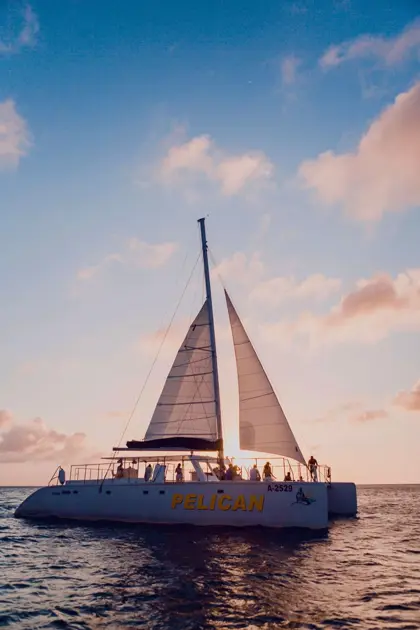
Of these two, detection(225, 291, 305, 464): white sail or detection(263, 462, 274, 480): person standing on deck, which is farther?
detection(225, 291, 305, 464): white sail

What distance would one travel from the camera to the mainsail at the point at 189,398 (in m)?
24.2

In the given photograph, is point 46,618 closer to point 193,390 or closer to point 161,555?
point 161,555

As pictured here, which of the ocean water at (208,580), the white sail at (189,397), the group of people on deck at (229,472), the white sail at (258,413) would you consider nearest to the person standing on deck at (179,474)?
the group of people on deck at (229,472)

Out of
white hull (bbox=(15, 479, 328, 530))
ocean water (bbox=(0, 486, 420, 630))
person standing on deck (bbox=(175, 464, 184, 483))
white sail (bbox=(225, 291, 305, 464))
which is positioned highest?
white sail (bbox=(225, 291, 305, 464))

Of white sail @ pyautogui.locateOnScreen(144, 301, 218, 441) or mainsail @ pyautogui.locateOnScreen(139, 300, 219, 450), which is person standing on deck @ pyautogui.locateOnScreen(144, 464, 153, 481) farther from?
white sail @ pyautogui.locateOnScreen(144, 301, 218, 441)

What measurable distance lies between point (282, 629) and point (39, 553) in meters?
11.0

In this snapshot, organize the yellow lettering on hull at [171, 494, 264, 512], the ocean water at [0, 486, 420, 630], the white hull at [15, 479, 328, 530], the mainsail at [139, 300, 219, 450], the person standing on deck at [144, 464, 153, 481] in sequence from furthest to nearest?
the mainsail at [139, 300, 219, 450], the person standing on deck at [144, 464, 153, 481], the yellow lettering on hull at [171, 494, 264, 512], the white hull at [15, 479, 328, 530], the ocean water at [0, 486, 420, 630]

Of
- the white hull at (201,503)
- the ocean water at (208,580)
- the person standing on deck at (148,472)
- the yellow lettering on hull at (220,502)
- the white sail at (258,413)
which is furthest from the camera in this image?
the person standing on deck at (148,472)

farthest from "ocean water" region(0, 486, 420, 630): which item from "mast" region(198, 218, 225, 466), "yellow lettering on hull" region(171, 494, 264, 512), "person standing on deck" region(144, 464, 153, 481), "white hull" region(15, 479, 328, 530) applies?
"mast" region(198, 218, 225, 466)

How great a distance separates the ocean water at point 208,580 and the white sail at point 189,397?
183 inches

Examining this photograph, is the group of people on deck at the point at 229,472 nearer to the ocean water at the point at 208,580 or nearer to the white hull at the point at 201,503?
the white hull at the point at 201,503

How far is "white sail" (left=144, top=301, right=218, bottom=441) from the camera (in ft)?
79.7

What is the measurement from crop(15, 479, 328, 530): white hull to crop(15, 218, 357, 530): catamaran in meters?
0.04

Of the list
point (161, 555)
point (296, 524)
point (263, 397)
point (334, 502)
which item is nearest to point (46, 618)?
point (161, 555)
